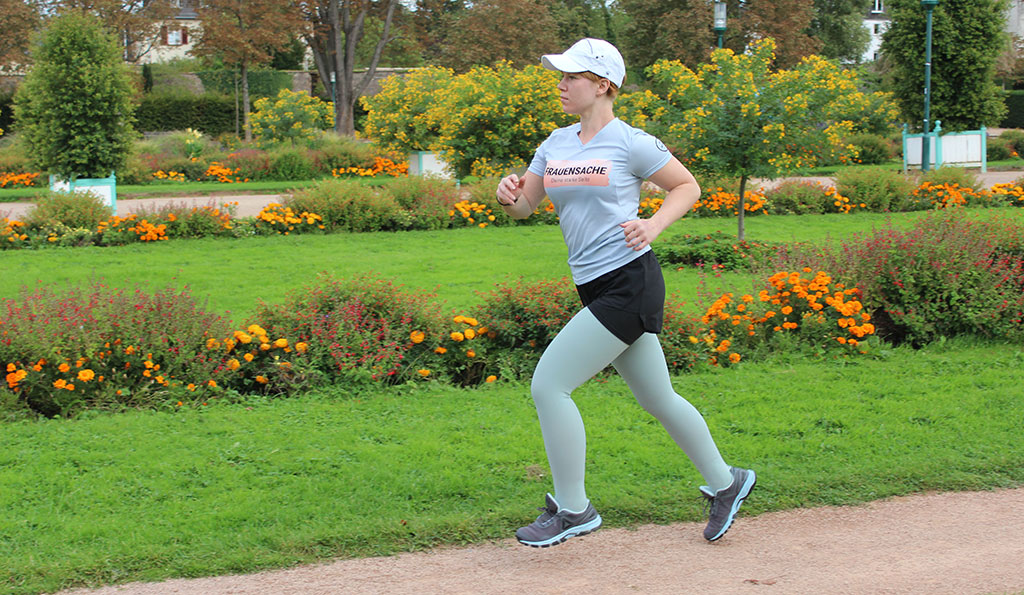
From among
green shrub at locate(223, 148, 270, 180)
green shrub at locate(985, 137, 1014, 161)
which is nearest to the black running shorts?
green shrub at locate(223, 148, 270, 180)

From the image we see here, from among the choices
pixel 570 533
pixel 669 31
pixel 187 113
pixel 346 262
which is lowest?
pixel 570 533

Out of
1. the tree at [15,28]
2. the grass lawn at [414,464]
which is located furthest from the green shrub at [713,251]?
the tree at [15,28]

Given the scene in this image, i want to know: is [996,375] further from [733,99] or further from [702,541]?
[733,99]

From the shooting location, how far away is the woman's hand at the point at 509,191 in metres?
3.90

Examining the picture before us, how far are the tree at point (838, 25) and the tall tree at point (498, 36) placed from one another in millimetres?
18998

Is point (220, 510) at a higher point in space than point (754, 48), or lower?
lower

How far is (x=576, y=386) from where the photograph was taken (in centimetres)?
367

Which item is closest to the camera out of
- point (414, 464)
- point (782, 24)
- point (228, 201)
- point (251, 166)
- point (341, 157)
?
point (414, 464)

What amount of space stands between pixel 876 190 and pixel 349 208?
836cm

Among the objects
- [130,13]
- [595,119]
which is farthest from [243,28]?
[595,119]

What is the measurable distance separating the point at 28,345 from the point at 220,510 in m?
2.39

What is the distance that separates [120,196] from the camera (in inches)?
802

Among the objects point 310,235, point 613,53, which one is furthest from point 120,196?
point 613,53

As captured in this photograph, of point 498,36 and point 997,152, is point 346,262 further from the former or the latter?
point 498,36
